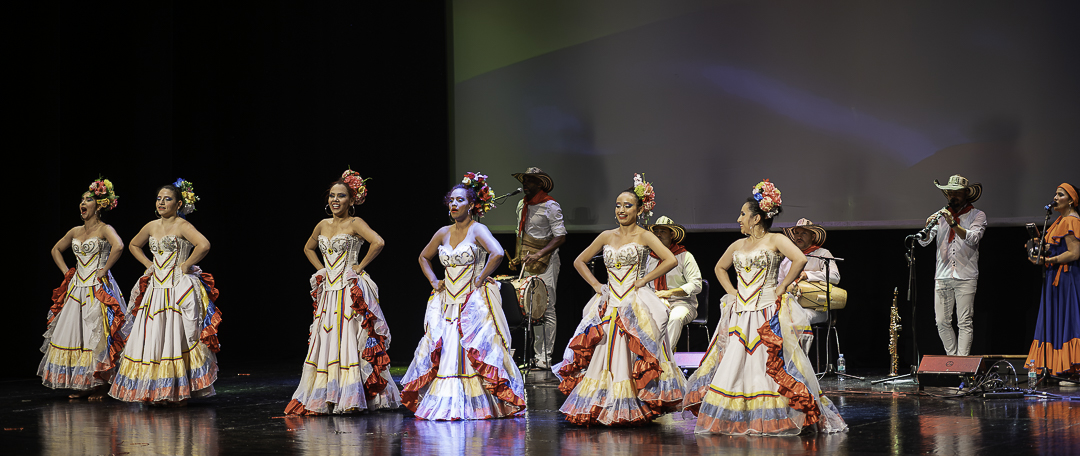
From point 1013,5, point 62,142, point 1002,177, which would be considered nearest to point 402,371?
point 62,142

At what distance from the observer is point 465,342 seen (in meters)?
6.09

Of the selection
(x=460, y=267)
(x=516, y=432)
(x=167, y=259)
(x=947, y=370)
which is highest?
(x=167, y=259)

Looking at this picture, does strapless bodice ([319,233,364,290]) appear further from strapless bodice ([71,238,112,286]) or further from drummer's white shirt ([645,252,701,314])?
drummer's white shirt ([645,252,701,314])

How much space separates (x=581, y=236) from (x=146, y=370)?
419 cm

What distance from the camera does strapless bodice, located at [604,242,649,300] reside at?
5781mm

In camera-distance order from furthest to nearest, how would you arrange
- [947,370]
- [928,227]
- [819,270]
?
[819,270]
[928,227]
[947,370]

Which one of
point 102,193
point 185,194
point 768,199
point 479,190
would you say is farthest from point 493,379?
point 102,193

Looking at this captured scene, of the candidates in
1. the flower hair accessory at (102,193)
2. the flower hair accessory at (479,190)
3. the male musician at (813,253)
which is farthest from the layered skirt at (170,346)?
the male musician at (813,253)

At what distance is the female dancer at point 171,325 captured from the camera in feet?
22.8

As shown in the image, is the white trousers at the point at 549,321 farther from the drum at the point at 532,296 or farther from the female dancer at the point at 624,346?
the female dancer at the point at 624,346

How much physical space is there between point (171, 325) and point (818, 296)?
4.88 m

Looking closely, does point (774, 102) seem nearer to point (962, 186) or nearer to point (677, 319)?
point (962, 186)

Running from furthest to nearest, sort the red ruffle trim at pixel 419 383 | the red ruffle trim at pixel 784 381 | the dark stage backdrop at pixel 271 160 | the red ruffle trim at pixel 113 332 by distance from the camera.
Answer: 1. the dark stage backdrop at pixel 271 160
2. the red ruffle trim at pixel 113 332
3. the red ruffle trim at pixel 419 383
4. the red ruffle trim at pixel 784 381

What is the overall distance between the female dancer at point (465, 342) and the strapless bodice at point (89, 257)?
2.99m
